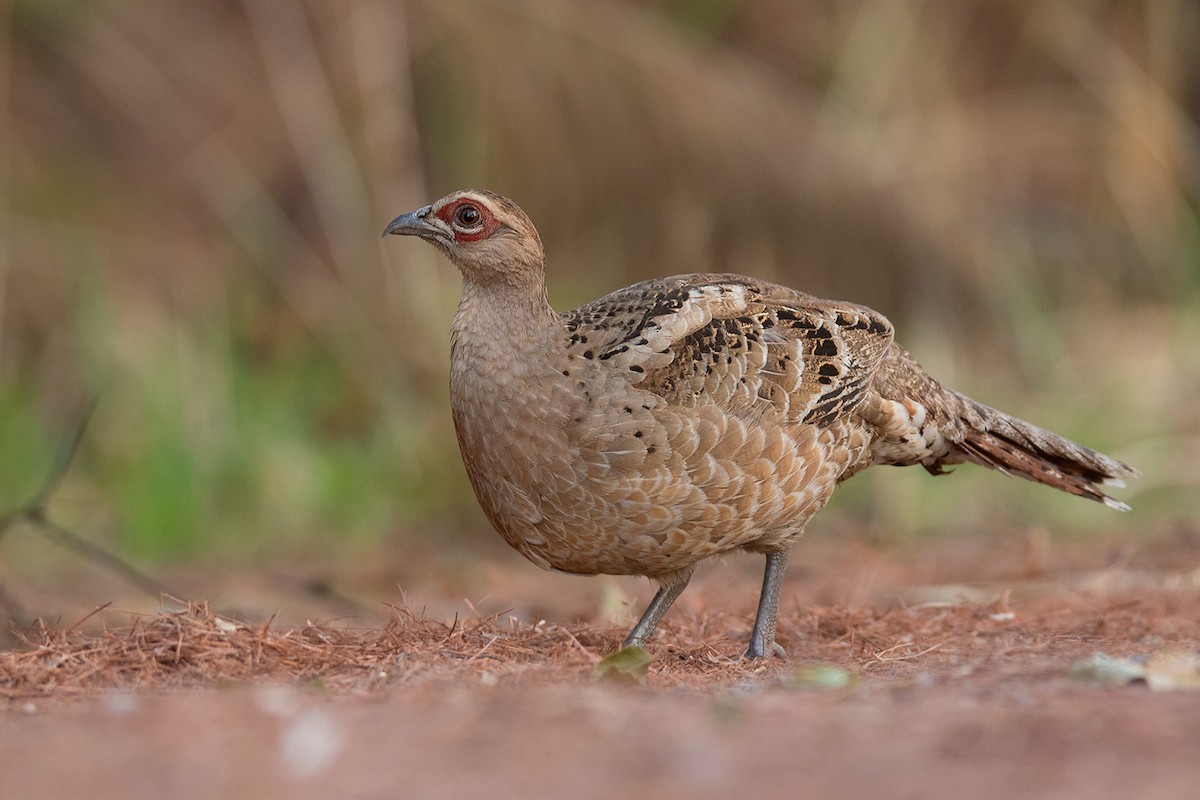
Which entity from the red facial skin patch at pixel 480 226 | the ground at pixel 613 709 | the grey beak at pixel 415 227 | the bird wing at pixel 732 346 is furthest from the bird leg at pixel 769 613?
the grey beak at pixel 415 227

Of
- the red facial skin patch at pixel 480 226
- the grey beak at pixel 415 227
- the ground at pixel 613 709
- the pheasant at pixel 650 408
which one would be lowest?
the ground at pixel 613 709

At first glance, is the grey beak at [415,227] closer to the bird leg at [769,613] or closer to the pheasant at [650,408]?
the pheasant at [650,408]

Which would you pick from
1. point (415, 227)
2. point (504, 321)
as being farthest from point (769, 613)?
point (415, 227)

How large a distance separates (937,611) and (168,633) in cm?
291

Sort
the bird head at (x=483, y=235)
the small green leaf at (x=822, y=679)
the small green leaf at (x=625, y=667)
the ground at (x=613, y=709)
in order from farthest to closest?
the bird head at (x=483, y=235) → the small green leaf at (x=625, y=667) → the small green leaf at (x=822, y=679) → the ground at (x=613, y=709)

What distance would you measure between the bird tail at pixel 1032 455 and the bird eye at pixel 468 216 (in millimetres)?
1996

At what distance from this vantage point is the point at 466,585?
24.1 ft

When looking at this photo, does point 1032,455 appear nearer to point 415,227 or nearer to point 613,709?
point 415,227

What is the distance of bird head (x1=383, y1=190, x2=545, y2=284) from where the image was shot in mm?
4855

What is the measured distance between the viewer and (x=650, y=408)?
451cm

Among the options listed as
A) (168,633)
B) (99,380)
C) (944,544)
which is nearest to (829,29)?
(944,544)

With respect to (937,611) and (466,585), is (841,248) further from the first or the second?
(937,611)

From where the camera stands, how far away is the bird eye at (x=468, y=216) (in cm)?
489

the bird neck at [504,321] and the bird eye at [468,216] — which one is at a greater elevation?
the bird eye at [468,216]
